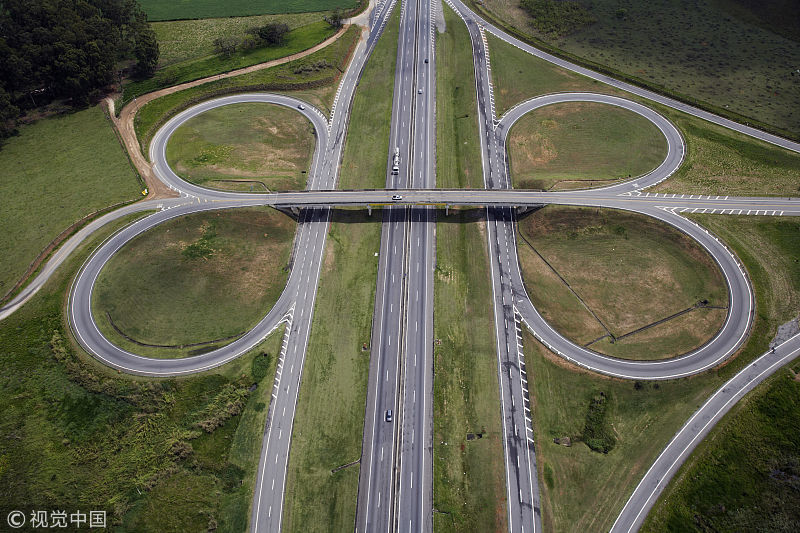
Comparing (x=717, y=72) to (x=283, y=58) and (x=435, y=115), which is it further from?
(x=283, y=58)

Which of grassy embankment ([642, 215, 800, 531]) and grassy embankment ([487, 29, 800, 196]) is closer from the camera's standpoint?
grassy embankment ([642, 215, 800, 531])

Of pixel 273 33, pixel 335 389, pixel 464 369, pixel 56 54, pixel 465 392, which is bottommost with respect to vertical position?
pixel 465 392

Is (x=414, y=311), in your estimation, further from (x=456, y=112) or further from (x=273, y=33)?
(x=273, y=33)

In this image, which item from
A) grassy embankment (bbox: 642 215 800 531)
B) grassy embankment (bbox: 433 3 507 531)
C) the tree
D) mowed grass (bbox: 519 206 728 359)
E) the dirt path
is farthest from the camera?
the tree

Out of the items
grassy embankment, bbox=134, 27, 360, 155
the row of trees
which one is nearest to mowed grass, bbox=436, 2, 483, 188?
grassy embankment, bbox=134, 27, 360, 155

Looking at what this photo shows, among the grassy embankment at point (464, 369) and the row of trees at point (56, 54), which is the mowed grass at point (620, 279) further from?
the row of trees at point (56, 54)

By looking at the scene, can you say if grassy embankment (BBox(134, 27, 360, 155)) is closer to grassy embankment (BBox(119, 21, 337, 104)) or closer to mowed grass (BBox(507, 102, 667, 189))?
grassy embankment (BBox(119, 21, 337, 104))

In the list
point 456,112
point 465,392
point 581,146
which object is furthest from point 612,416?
point 456,112
